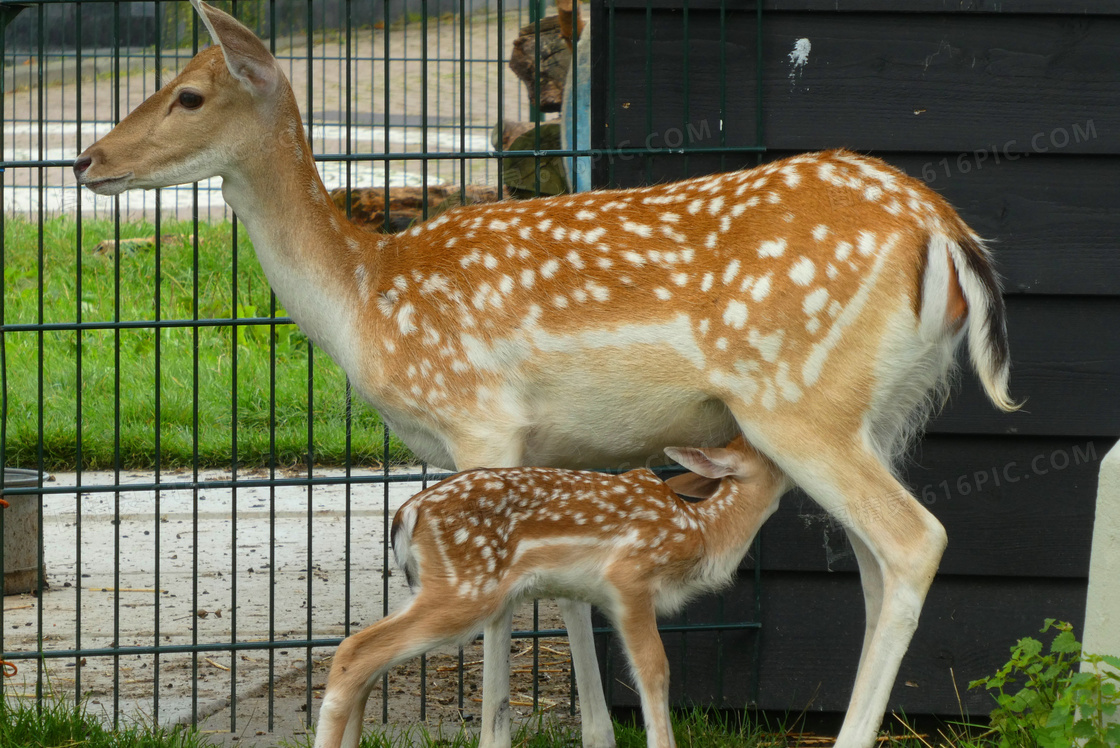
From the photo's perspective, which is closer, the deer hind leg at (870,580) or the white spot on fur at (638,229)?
the white spot on fur at (638,229)

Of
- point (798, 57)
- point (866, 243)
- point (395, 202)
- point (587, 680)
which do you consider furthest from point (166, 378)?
point (866, 243)

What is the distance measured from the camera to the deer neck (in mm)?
3639

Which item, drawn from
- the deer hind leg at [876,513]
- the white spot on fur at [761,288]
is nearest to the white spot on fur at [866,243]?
the white spot on fur at [761,288]

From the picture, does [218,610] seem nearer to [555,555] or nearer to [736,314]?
[555,555]

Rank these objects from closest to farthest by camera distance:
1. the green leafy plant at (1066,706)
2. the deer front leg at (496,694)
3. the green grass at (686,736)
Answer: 1. the green leafy plant at (1066,706)
2. the deer front leg at (496,694)
3. the green grass at (686,736)

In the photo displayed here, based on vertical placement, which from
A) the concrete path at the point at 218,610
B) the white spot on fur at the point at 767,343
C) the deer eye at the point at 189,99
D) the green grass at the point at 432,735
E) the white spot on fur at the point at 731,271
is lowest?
the concrete path at the point at 218,610

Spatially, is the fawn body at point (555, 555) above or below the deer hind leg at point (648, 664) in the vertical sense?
above

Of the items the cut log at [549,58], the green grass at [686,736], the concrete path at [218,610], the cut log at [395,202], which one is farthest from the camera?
the cut log at [395,202]

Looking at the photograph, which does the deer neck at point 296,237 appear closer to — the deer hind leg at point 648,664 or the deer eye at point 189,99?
the deer eye at point 189,99

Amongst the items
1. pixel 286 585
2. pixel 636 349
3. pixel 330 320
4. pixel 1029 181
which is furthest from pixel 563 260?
pixel 286 585

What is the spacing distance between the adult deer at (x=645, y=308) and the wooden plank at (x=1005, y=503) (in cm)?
56

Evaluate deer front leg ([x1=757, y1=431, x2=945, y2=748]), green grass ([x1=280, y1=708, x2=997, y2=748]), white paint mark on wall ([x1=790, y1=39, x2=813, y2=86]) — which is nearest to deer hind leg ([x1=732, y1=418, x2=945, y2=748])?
deer front leg ([x1=757, y1=431, x2=945, y2=748])

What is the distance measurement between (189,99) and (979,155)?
7.64 feet

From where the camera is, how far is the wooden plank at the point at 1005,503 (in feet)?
13.7
